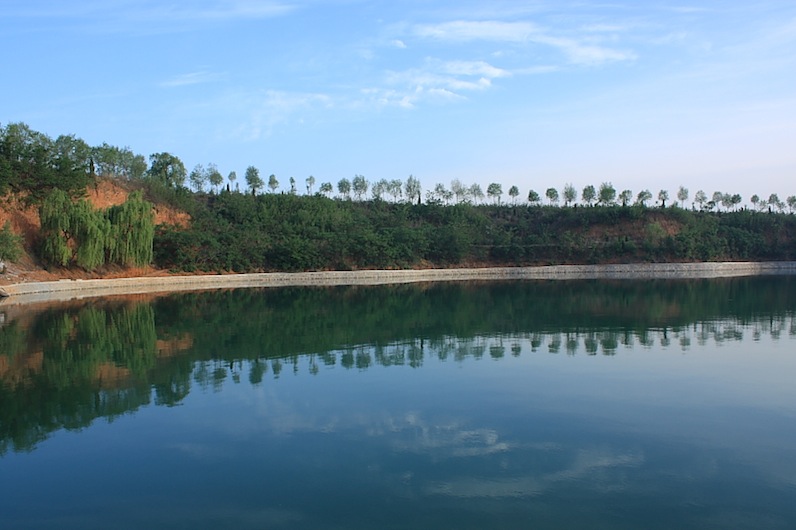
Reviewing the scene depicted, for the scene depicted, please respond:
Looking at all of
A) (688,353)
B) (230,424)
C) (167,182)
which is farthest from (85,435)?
(167,182)

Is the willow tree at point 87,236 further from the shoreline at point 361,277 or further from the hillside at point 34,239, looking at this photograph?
the shoreline at point 361,277

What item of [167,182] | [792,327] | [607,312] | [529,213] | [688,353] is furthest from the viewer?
[529,213]

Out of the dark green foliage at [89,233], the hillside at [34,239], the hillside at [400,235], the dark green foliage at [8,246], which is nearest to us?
the dark green foliage at [8,246]

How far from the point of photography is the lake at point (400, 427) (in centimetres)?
664

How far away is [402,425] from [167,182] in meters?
52.9

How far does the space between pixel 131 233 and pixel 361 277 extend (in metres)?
14.7

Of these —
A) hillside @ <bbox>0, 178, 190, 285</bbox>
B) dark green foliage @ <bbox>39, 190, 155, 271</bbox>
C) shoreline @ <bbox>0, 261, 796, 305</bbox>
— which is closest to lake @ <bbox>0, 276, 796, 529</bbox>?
shoreline @ <bbox>0, 261, 796, 305</bbox>

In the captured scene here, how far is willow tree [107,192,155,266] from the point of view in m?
38.1

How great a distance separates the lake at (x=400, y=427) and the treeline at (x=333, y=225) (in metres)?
19.5

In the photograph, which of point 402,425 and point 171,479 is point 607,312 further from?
point 171,479

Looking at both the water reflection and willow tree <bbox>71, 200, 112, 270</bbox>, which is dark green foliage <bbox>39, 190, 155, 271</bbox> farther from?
the water reflection

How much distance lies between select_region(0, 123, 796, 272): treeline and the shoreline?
2.52m

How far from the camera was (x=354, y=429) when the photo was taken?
9219 millimetres

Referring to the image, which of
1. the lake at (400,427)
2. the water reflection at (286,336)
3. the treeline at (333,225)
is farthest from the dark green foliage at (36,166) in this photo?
Answer: the lake at (400,427)
